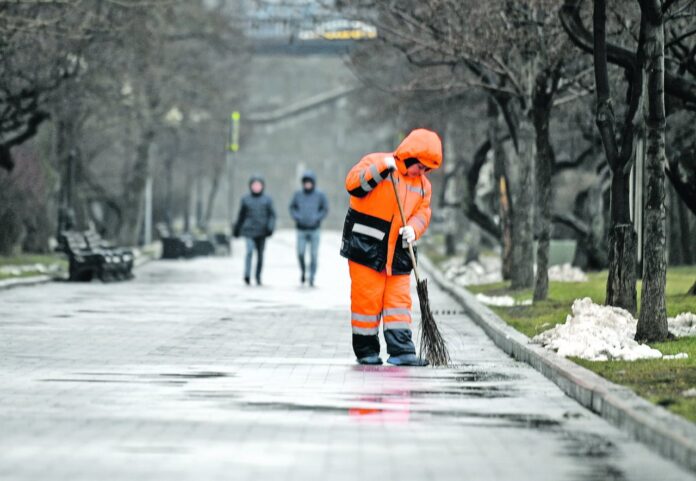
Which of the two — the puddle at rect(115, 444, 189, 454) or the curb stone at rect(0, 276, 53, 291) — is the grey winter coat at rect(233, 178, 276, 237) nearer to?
the curb stone at rect(0, 276, 53, 291)

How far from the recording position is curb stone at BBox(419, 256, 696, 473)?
10008 mm

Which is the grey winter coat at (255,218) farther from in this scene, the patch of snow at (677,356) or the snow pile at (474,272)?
the patch of snow at (677,356)

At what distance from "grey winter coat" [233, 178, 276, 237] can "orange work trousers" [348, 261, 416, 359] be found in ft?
60.1

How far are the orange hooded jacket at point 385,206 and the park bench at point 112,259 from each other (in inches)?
758

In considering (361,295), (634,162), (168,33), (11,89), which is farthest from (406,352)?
(168,33)

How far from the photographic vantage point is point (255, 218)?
1352 inches

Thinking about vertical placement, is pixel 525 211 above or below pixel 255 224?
above

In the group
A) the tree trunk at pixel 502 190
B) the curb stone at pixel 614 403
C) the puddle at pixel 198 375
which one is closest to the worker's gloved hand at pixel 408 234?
the curb stone at pixel 614 403

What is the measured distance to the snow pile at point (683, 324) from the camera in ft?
59.9

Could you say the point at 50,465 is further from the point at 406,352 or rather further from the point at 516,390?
the point at 406,352

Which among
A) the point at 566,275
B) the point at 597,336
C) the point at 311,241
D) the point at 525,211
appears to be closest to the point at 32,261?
the point at 311,241

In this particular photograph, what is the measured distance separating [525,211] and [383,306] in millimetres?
13297

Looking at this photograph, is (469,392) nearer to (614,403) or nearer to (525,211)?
(614,403)

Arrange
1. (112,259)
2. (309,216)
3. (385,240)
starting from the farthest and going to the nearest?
(112,259) < (309,216) < (385,240)
